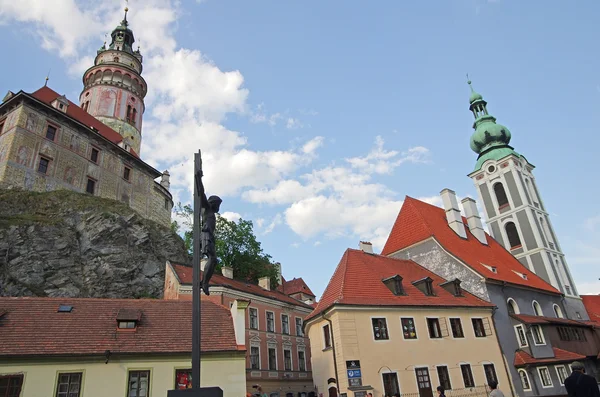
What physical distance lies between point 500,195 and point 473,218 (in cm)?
830

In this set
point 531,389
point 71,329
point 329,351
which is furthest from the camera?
point 531,389

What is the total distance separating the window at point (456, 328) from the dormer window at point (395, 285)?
3.31 m

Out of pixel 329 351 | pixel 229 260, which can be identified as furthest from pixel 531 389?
pixel 229 260

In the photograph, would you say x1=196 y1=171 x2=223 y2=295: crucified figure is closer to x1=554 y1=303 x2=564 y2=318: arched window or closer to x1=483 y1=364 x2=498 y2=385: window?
x1=483 y1=364 x2=498 y2=385: window

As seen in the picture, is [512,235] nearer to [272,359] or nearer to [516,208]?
[516,208]

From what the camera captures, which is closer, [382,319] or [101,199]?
[382,319]

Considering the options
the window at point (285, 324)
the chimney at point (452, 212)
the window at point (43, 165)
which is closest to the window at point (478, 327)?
the chimney at point (452, 212)

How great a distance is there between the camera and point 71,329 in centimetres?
1588

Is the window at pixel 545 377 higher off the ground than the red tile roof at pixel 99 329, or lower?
lower

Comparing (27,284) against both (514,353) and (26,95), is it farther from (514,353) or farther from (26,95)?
(514,353)

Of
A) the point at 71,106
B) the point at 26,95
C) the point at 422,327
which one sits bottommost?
the point at 422,327

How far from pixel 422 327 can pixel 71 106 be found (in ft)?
136

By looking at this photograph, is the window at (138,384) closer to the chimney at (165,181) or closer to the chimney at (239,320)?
the chimney at (239,320)

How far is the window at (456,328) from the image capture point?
24125 mm
